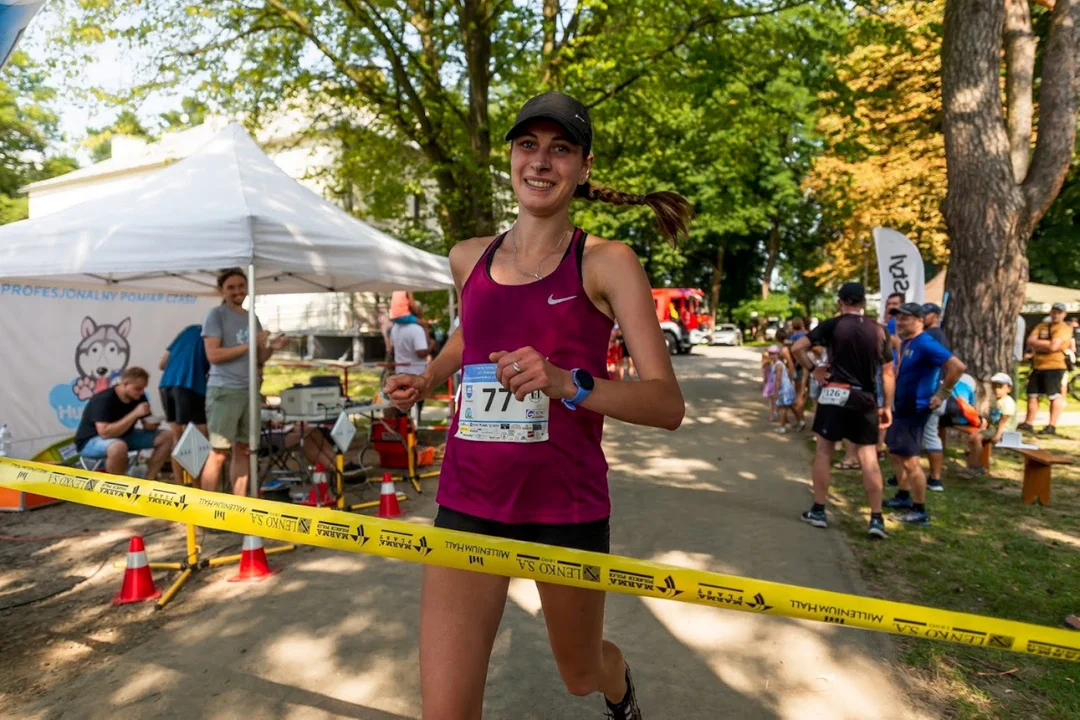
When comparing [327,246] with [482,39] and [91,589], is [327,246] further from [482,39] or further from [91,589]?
[482,39]

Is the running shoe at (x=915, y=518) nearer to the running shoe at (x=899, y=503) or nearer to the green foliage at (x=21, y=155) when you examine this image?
the running shoe at (x=899, y=503)

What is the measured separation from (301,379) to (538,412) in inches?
696

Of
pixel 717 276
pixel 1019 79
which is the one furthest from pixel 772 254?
pixel 1019 79

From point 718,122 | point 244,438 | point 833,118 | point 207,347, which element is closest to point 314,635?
point 244,438

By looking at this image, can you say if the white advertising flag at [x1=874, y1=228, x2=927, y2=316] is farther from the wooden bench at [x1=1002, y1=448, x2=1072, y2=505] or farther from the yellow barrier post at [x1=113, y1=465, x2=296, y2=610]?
the yellow barrier post at [x1=113, y1=465, x2=296, y2=610]

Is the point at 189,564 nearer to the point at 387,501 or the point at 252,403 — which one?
the point at 252,403

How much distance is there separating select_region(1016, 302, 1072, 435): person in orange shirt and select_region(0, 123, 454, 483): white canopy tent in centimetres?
967

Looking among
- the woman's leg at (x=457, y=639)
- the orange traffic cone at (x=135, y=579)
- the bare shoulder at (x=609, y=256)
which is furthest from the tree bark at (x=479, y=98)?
the woman's leg at (x=457, y=639)

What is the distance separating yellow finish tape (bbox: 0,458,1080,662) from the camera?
1.73 meters

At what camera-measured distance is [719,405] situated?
45.2 ft

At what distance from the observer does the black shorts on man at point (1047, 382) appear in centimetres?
1078

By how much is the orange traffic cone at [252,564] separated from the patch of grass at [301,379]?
10110 mm

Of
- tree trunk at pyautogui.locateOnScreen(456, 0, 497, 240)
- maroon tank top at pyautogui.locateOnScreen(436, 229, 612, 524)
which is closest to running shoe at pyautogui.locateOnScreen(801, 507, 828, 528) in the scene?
maroon tank top at pyautogui.locateOnScreen(436, 229, 612, 524)

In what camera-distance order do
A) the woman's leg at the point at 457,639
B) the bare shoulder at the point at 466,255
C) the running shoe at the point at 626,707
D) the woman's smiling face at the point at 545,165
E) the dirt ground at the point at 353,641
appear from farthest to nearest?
the dirt ground at the point at 353,641 < the running shoe at the point at 626,707 < the bare shoulder at the point at 466,255 < the woman's smiling face at the point at 545,165 < the woman's leg at the point at 457,639
